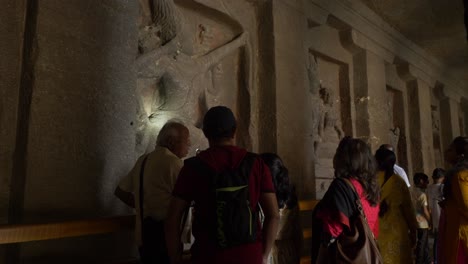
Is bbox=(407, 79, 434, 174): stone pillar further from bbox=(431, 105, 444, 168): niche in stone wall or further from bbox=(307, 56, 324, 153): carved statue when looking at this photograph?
bbox=(307, 56, 324, 153): carved statue

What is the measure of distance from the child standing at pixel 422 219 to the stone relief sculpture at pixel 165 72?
2.67 meters

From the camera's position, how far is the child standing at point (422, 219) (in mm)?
4090

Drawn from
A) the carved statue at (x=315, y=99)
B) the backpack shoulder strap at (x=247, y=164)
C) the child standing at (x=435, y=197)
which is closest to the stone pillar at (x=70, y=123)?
the backpack shoulder strap at (x=247, y=164)

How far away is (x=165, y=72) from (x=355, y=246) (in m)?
3.10

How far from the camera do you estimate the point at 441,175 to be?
6.06 m

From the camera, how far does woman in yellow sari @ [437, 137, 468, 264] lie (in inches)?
110

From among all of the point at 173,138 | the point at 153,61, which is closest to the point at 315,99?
the point at 153,61

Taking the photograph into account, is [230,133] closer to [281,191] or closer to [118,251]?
[281,191]

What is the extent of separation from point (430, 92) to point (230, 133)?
10.6 meters

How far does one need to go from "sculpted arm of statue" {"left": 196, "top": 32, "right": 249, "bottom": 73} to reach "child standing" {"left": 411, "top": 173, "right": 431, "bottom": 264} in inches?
122

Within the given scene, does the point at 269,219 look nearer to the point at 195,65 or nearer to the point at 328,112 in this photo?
the point at 195,65

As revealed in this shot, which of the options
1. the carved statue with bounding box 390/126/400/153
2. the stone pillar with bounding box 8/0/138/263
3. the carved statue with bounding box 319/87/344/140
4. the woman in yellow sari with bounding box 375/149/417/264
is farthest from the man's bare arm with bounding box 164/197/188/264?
the carved statue with bounding box 390/126/400/153

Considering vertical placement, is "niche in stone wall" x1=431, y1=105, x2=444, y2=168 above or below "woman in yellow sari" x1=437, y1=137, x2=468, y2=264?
above

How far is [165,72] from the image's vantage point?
179 inches
